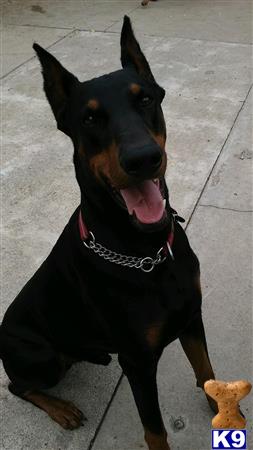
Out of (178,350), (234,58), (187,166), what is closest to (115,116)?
(178,350)

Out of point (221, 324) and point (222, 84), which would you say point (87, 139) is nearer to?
point (221, 324)

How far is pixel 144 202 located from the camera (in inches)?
70.2

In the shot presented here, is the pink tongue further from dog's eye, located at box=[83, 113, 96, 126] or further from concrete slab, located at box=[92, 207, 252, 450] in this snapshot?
concrete slab, located at box=[92, 207, 252, 450]

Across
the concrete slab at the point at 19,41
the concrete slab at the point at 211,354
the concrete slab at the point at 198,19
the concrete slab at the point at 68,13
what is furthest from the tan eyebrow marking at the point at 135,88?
the concrete slab at the point at 68,13

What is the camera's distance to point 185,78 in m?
5.46

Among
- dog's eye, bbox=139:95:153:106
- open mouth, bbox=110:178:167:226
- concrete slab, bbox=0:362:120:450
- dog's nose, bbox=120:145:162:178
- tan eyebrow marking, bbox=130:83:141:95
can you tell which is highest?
tan eyebrow marking, bbox=130:83:141:95

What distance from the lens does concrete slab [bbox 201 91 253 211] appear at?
365 cm

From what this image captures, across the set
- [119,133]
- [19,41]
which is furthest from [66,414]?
[19,41]

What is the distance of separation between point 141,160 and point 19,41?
5.91 m

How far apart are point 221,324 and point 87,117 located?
1.48 m

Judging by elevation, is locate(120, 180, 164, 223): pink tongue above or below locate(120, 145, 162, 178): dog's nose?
below

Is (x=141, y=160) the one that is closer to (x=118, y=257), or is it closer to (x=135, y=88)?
(x=135, y=88)

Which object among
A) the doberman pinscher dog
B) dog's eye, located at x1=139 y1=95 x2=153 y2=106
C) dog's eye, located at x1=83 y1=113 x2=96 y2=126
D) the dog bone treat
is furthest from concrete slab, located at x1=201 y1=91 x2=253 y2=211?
the dog bone treat

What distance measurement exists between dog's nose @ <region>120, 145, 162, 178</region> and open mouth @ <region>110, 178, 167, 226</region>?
102 millimetres
